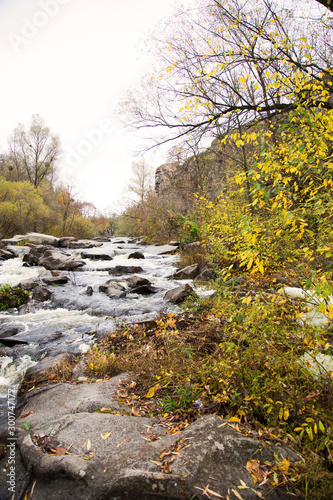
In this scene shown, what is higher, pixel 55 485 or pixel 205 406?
pixel 55 485

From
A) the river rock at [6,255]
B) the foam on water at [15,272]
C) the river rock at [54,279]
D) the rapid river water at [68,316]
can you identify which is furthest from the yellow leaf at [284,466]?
the river rock at [6,255]

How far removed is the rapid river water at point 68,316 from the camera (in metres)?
4.29

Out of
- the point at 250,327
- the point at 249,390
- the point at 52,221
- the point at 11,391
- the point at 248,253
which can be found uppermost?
the point at 52,221

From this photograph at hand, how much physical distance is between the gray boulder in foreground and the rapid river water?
135cm

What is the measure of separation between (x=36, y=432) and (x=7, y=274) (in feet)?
30.9

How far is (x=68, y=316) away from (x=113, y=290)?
5.84 feet

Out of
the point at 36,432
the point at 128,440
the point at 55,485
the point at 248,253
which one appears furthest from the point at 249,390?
the point at 36,432

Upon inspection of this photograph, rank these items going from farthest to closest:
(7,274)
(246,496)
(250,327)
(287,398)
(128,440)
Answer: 1. (7,274)
2. (250,327)
3. (287,398)
4. (128,440)
5. (246,496)

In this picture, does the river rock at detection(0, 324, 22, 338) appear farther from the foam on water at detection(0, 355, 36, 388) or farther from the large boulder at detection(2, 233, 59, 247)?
the large boulder at detection(2, 233, 59, 247)

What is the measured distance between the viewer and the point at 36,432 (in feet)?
6.72

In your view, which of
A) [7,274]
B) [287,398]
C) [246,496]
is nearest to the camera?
[246,496]

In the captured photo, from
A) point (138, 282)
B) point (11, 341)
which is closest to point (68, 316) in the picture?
point (11, 341)

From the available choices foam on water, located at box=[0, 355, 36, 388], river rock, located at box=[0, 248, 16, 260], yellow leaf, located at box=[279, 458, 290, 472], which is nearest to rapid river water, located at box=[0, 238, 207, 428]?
foam on water, located at box=[0, 355, 36, 388]

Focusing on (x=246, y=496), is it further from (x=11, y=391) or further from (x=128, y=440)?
(x=11, y=391)
